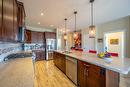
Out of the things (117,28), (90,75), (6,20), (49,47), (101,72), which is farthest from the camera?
(49,47)

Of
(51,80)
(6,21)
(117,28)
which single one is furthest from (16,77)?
(117,28)

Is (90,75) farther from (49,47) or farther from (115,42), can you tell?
(49,47)

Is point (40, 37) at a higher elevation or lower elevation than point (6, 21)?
higher

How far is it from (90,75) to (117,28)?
418cm

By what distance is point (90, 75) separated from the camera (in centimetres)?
230

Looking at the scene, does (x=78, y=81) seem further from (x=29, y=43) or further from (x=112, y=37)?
(x=29, y=43)

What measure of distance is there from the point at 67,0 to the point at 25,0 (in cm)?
140

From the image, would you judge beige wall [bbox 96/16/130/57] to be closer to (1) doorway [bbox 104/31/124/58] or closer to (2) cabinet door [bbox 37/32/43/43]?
(1) doorway [bbox 104/31/124/58]

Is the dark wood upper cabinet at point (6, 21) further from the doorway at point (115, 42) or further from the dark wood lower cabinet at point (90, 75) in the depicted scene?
the doorway at point (115, 42)

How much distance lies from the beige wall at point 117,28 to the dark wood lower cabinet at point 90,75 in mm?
3480

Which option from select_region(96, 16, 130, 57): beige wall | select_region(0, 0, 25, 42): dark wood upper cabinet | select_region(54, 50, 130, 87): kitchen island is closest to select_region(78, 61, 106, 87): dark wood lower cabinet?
select_region(54, 50, 130, 87): kitchen island

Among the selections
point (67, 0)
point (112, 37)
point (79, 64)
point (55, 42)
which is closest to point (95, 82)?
point (79, 64)

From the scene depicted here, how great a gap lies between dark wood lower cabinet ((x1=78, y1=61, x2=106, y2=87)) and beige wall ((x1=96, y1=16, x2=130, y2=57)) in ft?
11.4

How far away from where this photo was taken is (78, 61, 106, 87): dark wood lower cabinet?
1.94 meters
